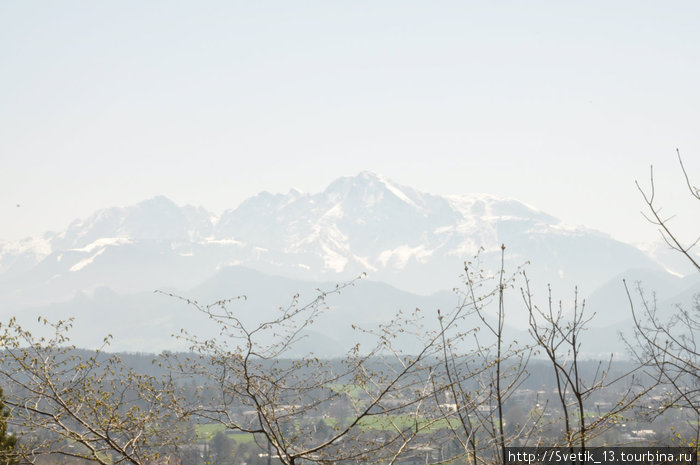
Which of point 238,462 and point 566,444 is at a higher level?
point 566,444

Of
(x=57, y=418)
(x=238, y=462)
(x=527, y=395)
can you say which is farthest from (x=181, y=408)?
(x=527, y=395)

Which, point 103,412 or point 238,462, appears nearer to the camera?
A: point 103,412

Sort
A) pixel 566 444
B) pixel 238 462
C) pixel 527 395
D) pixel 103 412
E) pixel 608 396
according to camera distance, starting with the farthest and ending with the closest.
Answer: pixel 527 395, pixel 608 396, pixel 238 462, pixel 103 412, pixel 566 444

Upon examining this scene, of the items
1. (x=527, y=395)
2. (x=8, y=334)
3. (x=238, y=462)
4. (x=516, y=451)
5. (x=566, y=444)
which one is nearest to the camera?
(x=566, y=444)

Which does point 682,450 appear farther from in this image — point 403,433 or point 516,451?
point 403,433

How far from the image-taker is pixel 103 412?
27.0 ft

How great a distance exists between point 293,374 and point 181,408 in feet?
5.67

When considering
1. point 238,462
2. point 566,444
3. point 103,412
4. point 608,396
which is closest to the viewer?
point 566,444

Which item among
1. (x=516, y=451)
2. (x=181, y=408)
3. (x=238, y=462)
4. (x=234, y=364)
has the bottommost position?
(x=238, y=462)

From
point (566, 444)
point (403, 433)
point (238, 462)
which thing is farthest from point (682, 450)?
point (238, 462)

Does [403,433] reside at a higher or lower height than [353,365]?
lower

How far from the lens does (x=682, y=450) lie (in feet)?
30.3

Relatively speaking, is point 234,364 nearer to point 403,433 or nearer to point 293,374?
point 293,374

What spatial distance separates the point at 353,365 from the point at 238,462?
6381 cm
